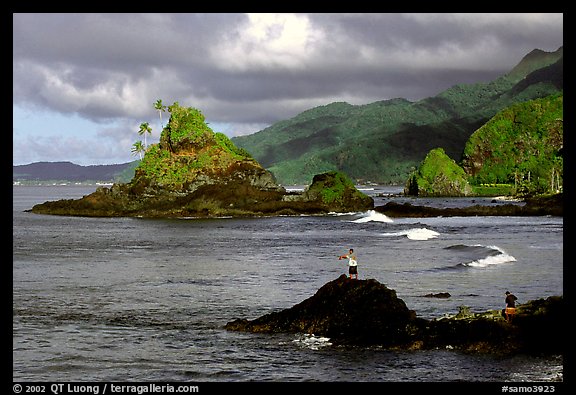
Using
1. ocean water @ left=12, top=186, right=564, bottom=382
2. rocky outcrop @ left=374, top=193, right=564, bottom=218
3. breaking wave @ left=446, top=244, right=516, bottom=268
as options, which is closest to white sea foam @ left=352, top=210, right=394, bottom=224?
rocky outcrop @ left=374, top=193, right=564, bottom=218

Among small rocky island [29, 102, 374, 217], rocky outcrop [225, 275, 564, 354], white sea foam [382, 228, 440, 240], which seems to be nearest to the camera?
rocky outcrop [225, 275, 564, 354]

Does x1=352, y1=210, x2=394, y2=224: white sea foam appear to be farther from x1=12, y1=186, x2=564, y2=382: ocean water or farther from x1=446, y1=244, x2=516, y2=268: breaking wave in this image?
x1=446, y1=244, x2=516, y2=268: breaking wave

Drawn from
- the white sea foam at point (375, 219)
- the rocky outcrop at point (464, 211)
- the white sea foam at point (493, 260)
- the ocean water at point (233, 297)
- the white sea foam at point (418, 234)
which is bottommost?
the ocean water at point (233, 297)

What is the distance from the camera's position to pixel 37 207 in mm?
174375

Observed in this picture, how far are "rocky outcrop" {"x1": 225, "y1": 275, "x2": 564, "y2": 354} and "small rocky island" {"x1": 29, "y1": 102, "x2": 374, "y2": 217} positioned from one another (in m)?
121

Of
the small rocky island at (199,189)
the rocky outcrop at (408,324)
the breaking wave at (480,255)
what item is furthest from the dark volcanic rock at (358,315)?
the small rocky island at (199,189)

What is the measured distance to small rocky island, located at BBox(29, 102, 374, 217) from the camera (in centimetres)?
15550

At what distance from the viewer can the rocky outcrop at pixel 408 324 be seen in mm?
24297

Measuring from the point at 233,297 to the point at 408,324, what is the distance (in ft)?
54.0

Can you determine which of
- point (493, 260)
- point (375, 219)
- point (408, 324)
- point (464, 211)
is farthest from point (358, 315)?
point (464, 211)

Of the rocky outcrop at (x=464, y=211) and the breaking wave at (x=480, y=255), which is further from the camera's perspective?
the rocky outcrop at (x=464, y=211)

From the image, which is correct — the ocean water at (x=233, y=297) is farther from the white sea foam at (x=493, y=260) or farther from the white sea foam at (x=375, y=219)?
the white sea foam at (x=375, y=219)

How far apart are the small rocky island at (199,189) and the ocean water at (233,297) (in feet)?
199
